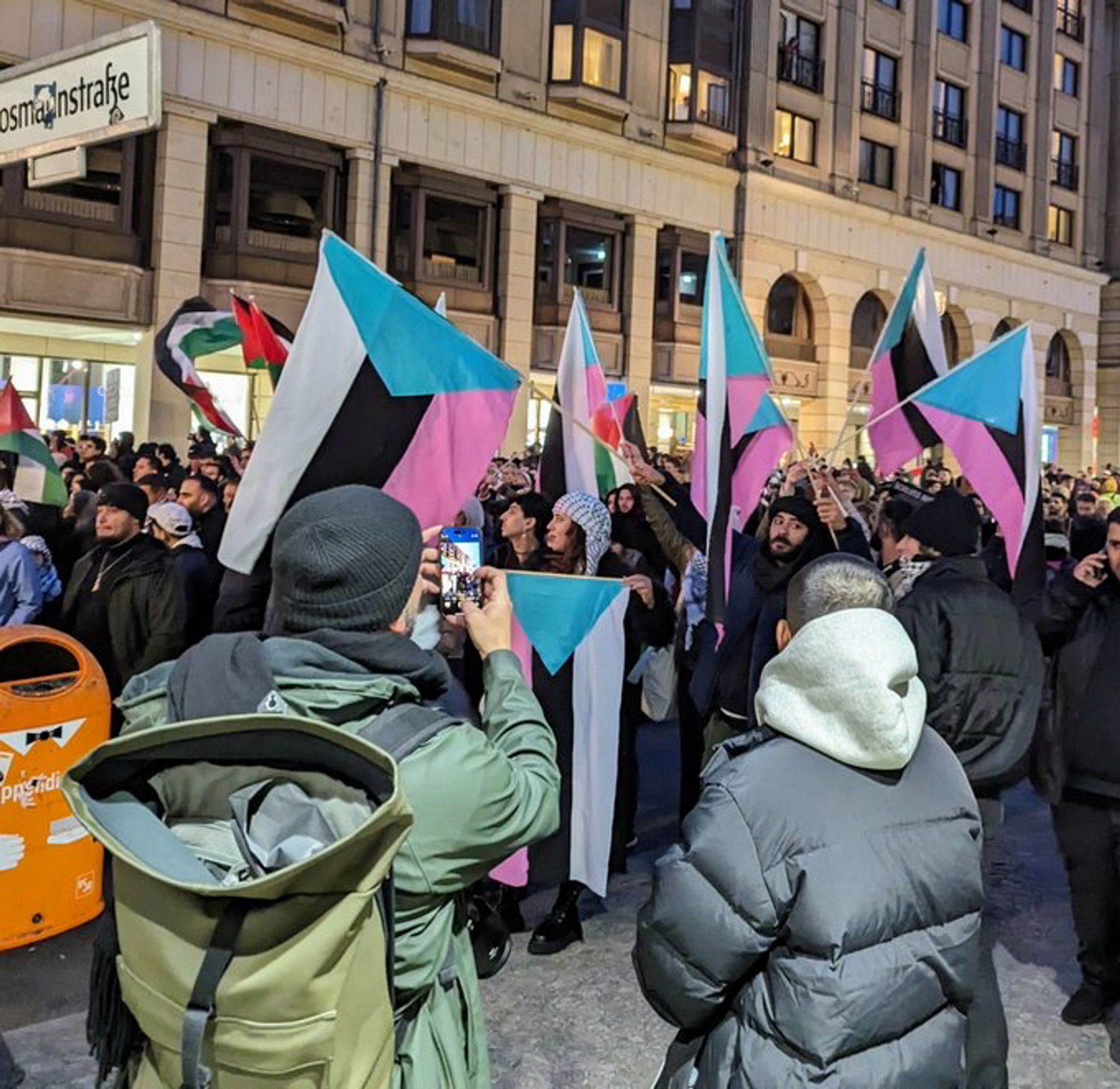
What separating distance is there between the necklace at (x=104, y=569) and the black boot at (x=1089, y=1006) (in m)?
4.78

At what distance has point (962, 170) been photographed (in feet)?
116

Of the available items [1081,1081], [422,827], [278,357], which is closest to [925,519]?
[1081,1081]

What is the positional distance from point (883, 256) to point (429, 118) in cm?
1500

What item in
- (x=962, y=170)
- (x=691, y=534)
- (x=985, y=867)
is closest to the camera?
(x=985, y=867)

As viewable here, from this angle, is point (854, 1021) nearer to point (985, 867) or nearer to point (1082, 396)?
point (985, 867)

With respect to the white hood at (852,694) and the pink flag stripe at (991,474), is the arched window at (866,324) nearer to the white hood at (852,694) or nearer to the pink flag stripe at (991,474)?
the pink flag stripe at (991,474)

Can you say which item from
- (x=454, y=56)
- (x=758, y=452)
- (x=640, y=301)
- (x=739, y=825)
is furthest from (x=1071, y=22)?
(x=739, y=825)

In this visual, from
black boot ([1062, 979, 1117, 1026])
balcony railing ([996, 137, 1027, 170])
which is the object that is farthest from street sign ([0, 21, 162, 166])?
balcony railing ([996, 137, 1027, 170])

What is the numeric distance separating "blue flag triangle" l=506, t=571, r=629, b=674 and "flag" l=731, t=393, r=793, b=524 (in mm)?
2424

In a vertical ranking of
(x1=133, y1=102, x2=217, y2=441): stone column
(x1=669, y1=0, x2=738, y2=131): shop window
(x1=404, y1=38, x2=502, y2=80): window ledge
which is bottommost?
(x1=133, y1=102, x2=217, y2=441): stone column

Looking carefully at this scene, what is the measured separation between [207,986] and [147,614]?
179 inches

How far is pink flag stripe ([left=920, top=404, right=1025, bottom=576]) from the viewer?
629 centimetres

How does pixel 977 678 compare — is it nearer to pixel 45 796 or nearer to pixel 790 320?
pixel 45 796

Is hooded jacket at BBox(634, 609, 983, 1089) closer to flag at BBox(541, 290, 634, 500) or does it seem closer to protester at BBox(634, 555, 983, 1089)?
protester at BBox(634, 555, 983, 1089)
